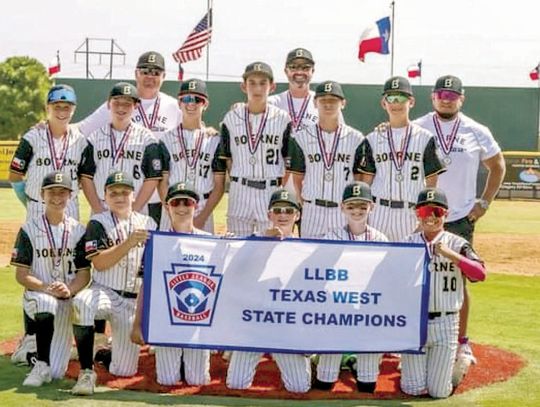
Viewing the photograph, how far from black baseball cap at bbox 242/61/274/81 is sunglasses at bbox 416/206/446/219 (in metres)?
1.81

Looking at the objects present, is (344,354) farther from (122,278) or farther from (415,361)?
(122,278)

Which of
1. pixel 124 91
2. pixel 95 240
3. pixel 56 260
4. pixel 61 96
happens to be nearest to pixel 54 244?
pixel 56 260

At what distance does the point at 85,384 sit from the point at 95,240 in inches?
41.9

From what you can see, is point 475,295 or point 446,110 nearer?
point 446,110

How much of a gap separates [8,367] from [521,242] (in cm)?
1346

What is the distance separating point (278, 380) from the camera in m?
6.87

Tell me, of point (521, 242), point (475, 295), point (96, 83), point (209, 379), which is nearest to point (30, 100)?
point (96, 83)

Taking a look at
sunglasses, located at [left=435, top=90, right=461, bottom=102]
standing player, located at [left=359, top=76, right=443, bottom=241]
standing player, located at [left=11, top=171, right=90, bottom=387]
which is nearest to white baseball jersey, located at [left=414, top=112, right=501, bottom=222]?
sunglasses, located at [left=435, top=90, right=461, bottom=102]

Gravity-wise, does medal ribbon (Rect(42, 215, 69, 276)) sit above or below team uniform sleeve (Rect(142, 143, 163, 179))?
below

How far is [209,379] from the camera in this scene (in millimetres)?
6746

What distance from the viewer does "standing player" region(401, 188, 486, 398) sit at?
21.2 ft

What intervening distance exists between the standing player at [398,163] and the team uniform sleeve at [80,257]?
2235 mm

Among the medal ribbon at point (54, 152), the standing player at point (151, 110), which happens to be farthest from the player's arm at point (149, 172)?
the medal ribbon at point (54, 152)

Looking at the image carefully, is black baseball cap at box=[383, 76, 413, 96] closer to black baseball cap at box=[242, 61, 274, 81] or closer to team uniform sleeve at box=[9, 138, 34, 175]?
black baseball cap at box=[242, 61, 274, 81]
